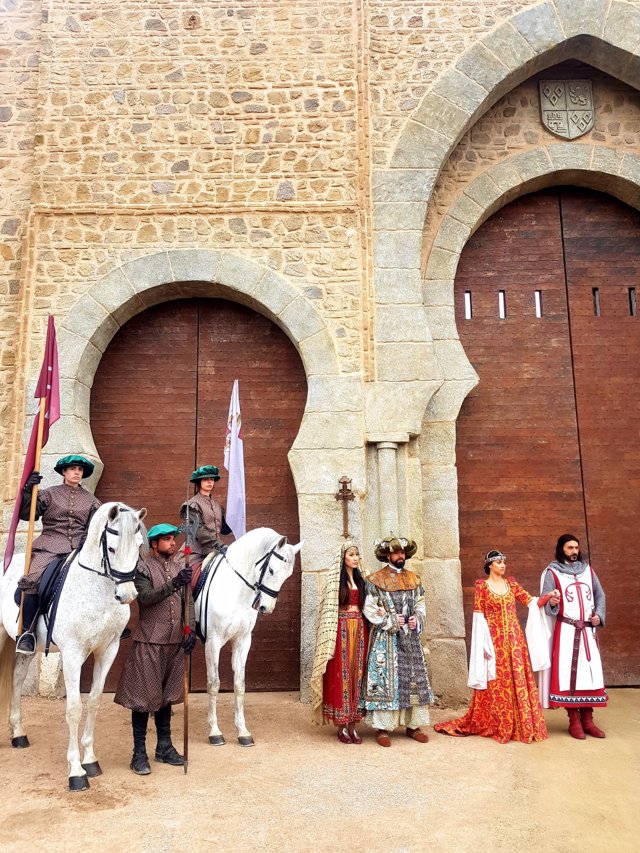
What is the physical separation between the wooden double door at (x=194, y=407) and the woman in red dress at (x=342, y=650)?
1597 mm

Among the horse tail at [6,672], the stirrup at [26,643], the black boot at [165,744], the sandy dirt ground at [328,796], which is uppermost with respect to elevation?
the stirrup at [26,643]

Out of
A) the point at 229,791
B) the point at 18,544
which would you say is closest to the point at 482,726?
the point at 229,791

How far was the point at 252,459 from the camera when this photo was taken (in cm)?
755

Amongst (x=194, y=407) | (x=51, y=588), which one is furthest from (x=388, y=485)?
(x=51, y=588)

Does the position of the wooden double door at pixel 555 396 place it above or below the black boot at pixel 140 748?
above

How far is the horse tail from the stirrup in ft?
2.00

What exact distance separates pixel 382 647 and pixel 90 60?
707 cm

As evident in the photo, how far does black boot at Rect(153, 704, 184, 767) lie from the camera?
467 centimetres

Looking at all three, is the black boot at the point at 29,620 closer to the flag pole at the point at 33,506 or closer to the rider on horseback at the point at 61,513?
the flag pole at the point at 33,506

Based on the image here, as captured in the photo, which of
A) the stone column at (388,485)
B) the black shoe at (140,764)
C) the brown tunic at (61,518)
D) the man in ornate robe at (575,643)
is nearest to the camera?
the black shoe at (140,764)

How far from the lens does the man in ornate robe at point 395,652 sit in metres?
5.40

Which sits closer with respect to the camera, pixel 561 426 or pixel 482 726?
pixel 482 726

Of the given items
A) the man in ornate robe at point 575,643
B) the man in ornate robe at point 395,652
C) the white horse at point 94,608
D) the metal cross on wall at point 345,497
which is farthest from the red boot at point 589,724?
the white horse at point 94,608

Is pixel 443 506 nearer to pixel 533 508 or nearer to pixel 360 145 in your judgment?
pixel 533 508
